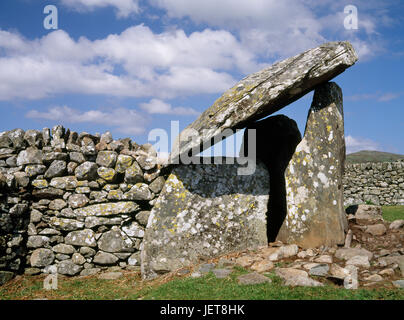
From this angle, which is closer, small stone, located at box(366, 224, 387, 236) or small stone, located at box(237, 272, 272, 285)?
small stone, located at box(237, 272, 272, 285)

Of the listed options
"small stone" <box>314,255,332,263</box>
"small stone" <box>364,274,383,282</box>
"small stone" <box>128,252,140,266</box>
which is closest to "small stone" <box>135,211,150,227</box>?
"small stone" <box>128,252,140,266</box>

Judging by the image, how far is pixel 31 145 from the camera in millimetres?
9398

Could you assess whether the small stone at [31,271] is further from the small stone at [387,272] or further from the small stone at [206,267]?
the small stone at [387,272]

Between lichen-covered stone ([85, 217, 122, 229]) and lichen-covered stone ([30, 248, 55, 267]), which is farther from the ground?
lichen-covered stone ([85, 217, 122, 229])

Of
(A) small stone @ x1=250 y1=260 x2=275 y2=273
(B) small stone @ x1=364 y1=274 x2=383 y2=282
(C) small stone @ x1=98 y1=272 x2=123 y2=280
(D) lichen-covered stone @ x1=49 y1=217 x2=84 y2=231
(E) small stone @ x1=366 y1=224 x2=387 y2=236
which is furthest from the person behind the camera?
(D) lichen-covered stone @ x1=49 y1=217 x2=84 y2=231

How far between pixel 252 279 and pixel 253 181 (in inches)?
112

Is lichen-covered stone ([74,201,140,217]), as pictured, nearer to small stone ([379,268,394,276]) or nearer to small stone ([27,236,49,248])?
small stone ([27,236,49,248])

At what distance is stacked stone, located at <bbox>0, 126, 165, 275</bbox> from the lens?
8984 mm

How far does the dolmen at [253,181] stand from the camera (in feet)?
26.8

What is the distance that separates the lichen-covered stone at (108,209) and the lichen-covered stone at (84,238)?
0.45 metres

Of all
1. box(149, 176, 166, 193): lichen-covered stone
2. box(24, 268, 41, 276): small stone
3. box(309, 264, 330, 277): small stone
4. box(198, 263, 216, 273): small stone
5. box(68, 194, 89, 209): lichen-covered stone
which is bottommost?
box(24, 268, 41, 276): small stone

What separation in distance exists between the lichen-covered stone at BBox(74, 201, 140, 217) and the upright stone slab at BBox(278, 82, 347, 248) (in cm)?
388

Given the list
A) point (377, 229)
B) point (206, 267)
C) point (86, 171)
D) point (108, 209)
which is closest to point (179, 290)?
point (206, 267)
